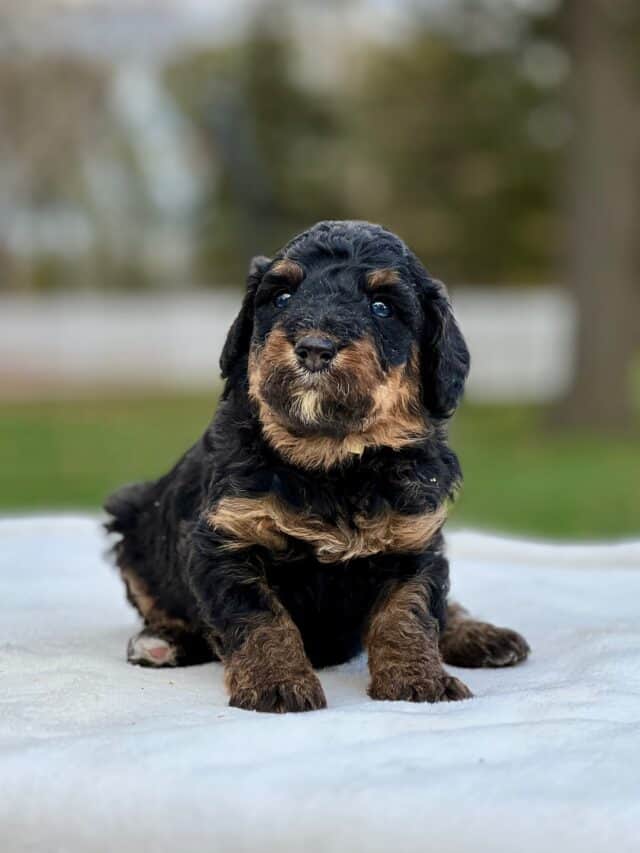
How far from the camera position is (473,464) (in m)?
14.3

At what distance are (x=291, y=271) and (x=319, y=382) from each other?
45 centimetres

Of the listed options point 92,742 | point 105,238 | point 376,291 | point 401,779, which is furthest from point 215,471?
point 105,238

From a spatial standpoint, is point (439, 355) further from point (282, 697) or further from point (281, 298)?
point (282, 697)

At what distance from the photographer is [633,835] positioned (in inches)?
97.7

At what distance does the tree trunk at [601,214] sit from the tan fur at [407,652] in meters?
12.0

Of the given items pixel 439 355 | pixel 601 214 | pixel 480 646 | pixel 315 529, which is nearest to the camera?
pixel 315 529

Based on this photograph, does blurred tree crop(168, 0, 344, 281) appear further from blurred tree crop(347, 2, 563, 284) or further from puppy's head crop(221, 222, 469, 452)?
puppy's head crop(221, 222, 469, 452)

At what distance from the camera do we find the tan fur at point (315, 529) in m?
3.48

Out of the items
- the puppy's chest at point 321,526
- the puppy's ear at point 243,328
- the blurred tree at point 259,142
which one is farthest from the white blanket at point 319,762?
the blurred tree at point 259,142

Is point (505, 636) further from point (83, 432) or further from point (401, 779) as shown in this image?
point (83, 432)

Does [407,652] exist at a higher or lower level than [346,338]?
lower

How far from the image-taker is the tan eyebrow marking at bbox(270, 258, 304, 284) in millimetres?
3521

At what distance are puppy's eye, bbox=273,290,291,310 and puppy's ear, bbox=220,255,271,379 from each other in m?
0.15

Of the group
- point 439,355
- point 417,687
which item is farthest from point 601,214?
point 417,687
